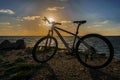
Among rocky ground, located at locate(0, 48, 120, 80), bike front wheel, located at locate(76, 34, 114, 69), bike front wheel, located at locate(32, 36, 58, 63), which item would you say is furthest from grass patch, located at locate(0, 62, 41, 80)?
bike front wheel, located at locate(76, 34, 114, 69)

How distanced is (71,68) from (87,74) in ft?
3.27

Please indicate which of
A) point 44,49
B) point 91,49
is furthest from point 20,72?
point 91,49

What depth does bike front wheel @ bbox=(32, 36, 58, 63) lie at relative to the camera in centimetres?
866

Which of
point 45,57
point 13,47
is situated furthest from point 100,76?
point 13,47

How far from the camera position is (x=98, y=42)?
7.41 metres

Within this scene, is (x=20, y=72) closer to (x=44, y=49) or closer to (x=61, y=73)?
(x=61, y=73)

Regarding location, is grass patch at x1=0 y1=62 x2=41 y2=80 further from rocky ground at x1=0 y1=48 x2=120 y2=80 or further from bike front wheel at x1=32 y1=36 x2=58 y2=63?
bike front wheel at x1=32 y1=36 x2=58 y2=63

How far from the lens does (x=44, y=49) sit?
9188mm

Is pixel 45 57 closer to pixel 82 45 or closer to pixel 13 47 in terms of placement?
pixel 82 45

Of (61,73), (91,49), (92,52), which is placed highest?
(91,49)

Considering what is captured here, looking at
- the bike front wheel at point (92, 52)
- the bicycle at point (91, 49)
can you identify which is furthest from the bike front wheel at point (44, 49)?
the bike front wheel at point (92, 52)

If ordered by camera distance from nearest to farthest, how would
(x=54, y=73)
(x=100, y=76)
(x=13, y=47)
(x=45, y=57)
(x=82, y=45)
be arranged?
(x=100, y=76)
(x=54, y=73)
(x=82, y=45)
(x=45, y=57)
(x=13, y=47)

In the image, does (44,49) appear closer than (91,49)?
Result: No

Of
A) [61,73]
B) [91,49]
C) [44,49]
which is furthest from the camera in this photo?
[44,49]
